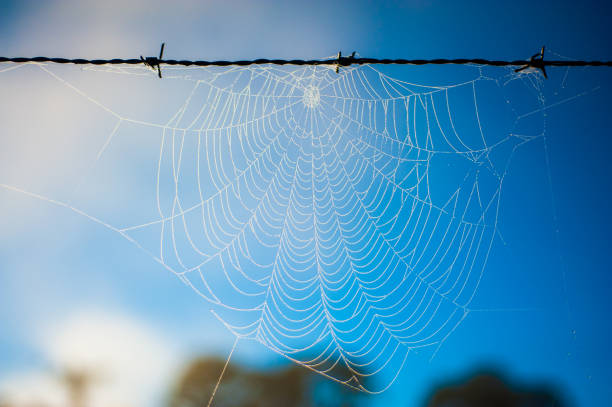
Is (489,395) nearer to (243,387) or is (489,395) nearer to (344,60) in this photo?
(243,387)

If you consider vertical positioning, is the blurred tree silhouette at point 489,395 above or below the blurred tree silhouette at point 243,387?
above

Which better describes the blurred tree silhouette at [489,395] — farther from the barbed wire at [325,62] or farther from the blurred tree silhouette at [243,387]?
the barbed wire at [325,62]

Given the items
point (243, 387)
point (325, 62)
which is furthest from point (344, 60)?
point (243, 387)

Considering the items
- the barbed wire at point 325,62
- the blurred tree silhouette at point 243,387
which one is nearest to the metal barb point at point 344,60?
the barbed wire at point 325,62

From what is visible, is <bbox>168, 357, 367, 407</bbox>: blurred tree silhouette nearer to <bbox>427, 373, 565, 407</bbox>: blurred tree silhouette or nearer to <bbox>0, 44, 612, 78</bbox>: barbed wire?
<bbox>427, 373, 565, 407</bbox>: blurred tree silhouette

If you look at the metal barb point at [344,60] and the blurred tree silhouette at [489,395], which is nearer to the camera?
the metal barb point at [344,60]

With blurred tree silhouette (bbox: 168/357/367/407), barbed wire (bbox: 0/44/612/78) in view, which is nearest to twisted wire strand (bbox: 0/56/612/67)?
barbed wire (bbox: 0/44/612/78)

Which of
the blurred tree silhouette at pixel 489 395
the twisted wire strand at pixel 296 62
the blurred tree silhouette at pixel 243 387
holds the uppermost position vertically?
the twisted wire strand at pixel 296 62

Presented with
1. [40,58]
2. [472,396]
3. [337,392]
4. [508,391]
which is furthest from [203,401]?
[40,58]

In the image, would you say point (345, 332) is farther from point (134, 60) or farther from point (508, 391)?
point (508, 391)
